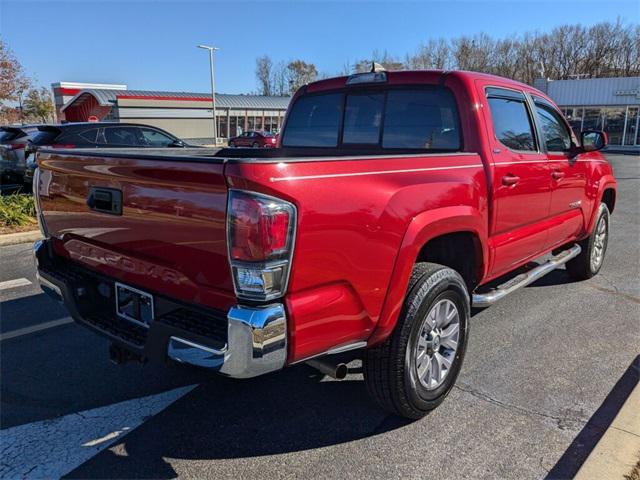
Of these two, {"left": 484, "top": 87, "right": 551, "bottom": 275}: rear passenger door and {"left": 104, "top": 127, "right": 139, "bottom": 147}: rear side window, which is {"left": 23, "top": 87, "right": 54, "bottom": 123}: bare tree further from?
{"left": 484, "top": 87, "right": 551, "bottom": 275}: rear passenger door

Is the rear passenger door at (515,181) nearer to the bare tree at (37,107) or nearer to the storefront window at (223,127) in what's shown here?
the storefront window at (223,127)

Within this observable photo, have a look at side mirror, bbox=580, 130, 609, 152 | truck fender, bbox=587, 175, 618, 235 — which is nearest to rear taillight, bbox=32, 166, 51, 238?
side mirror, bbox=580, 130, 609, 152

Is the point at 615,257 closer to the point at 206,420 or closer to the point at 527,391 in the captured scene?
the point at 527,391

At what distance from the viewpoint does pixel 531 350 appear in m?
3.99

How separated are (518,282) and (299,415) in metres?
2.08

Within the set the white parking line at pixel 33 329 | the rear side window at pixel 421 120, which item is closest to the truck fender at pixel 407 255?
the rear side window at pixel 421 120

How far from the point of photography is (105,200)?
2.70m

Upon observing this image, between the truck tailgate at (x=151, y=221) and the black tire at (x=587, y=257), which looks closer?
the truck tailgate at (x=151, y=221)

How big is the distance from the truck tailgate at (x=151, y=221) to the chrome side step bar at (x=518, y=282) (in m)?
2.04

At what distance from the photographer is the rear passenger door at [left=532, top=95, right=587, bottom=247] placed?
14.4 ft

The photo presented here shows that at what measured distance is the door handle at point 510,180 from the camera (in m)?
3.54

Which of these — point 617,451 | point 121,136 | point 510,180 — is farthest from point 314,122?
point 121,136

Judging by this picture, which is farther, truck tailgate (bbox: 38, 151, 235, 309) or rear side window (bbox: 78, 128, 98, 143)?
rear side window (bbox: 78, 128, 98, 143)

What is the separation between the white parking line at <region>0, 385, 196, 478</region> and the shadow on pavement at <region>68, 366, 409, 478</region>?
0.26 feet
